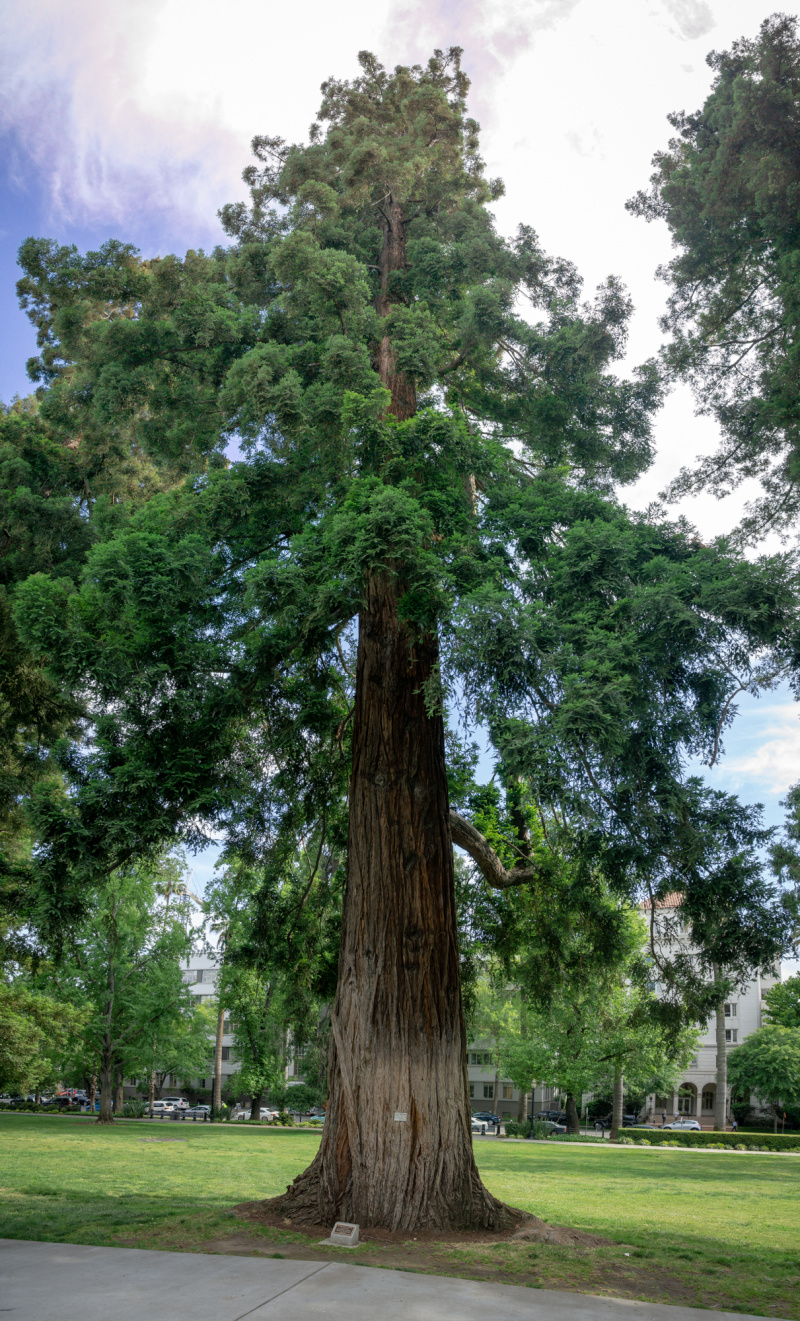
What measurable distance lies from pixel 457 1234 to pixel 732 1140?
3180cm

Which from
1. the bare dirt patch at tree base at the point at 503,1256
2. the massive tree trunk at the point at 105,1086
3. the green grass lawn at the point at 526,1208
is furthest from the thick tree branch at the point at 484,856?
the massive tree trunk at the point at 105,1086

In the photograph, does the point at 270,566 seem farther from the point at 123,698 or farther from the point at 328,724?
the point at 328,724

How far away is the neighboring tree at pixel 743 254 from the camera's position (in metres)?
9.94

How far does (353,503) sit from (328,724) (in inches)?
155

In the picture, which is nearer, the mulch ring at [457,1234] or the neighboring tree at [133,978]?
the mulch ring at [457,1234]

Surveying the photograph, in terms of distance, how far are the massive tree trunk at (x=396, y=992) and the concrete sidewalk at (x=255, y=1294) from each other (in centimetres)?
206

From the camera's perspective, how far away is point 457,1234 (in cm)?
822

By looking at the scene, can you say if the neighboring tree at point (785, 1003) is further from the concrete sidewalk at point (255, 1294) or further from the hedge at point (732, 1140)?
the concrete sidewalk at point (255, 1294)

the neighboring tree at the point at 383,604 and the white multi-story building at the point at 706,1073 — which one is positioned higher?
the neighboring tree at the point at 383,604

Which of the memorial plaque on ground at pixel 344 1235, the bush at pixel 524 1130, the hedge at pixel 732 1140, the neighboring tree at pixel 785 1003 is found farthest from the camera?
the neighboring tree at pixel 785 1003

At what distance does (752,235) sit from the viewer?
1109cm

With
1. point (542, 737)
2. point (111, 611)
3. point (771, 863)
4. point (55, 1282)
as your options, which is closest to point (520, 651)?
point (542, 737)

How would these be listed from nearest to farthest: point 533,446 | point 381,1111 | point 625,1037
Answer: point 381,1111 < point 533,446 < point 625,1037

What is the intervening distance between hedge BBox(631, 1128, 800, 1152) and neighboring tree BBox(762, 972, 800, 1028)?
13.9 m
